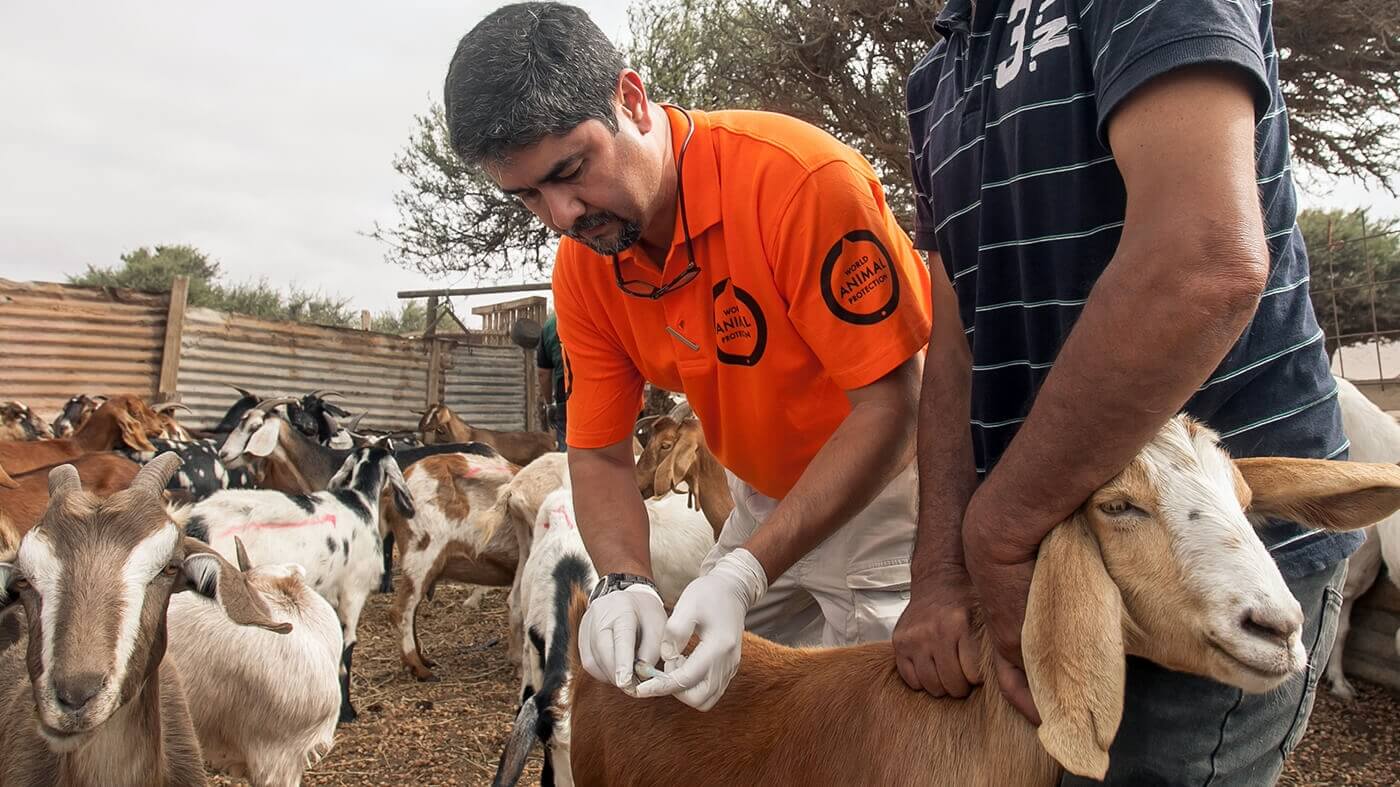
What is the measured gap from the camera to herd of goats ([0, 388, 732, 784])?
3986mm

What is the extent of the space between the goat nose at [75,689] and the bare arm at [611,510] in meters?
1.33

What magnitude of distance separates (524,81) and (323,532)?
4.70 m

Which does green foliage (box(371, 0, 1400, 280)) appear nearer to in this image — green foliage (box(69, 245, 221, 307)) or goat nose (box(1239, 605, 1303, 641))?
goat nose (box(1239, 605, 1303, 641))

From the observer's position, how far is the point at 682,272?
226cm

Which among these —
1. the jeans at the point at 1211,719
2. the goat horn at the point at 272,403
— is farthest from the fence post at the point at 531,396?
the jeans at the point at 1211,719

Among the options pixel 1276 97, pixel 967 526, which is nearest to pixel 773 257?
pixel 967 526

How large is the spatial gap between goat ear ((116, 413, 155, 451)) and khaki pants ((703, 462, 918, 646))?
743cm

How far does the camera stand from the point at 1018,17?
148cm

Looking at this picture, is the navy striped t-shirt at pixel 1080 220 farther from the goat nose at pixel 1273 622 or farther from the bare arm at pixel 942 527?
the goat nose at pixel 1273 622

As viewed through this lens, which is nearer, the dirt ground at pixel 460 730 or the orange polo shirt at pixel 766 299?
the orange polo shirt at pixel 766 299

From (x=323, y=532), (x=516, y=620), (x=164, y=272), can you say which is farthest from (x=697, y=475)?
(x=164, y=272)

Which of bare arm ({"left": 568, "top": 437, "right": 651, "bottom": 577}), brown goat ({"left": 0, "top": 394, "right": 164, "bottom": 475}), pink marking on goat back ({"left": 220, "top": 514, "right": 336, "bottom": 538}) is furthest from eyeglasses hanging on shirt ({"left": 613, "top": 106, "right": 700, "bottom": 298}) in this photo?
brown goat ({"left": 0, "top": 394, "right": 164, "bottom": 475})

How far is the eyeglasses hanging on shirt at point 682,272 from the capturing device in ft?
7.31

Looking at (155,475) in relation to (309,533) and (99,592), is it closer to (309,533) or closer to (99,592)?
(99,592)
